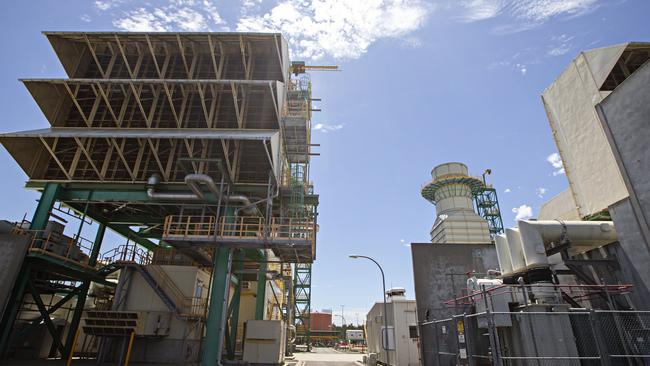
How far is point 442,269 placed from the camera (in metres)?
21.7

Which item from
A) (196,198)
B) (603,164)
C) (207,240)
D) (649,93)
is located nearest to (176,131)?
(196,198)

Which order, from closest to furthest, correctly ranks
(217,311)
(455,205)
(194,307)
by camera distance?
(217,311) < (194,307) < (455,205)

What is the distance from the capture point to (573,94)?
25.5m

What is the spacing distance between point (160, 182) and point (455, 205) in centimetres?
4061

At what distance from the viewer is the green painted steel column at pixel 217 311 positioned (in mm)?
20297

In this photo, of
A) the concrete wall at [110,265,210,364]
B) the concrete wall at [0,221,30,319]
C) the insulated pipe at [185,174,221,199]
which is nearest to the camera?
Result: the concrete wall at [0,221,30,319]

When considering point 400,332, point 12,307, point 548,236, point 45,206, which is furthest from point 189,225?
point 548,236

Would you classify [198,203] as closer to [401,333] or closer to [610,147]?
[401,333]

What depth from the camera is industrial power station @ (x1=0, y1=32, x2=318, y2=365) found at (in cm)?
2261

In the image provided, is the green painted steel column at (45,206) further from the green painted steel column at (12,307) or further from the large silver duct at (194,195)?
the large silver duct at (194,195)

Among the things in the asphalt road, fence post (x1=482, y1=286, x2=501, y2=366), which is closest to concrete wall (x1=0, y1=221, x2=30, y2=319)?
the asphalt road

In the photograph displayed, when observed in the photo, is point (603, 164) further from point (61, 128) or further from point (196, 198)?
point (61, 128)

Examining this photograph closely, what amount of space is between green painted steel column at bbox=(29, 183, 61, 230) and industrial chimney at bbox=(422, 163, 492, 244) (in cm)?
4314

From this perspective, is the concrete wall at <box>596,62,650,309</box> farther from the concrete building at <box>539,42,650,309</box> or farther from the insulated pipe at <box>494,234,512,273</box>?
the insulated pipe at <box>494,234,512,273</box>
